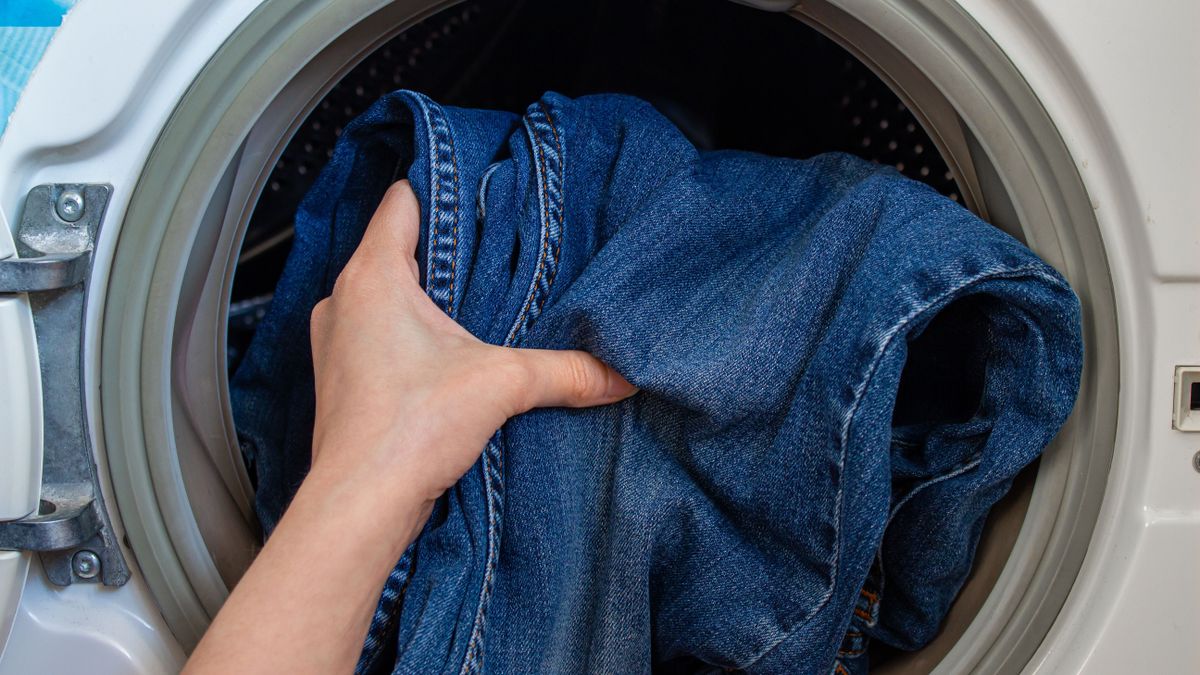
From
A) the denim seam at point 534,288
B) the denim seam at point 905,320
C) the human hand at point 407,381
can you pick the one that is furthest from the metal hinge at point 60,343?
the denim seam at point 905,320

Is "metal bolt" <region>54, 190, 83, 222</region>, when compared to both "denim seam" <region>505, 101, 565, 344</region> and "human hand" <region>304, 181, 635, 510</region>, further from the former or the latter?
"denim seam" <region>505, 101, 565, 344</region>

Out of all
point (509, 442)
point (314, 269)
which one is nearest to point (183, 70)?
point (314, 269)

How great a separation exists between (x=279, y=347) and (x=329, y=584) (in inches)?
11.2

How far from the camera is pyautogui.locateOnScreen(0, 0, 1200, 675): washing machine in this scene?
47cm

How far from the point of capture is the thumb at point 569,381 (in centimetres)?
51

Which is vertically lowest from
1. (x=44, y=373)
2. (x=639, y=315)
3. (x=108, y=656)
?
(x=108, y=656)

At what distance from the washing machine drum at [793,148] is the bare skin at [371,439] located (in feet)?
0.40

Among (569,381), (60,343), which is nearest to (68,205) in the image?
(60,343)

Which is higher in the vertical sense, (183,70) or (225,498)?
(183,70)

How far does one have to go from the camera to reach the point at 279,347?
67 centimetres

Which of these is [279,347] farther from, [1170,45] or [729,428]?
[1170,45]

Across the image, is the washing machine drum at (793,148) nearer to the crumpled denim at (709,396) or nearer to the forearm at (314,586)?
the crumpled denim at (709,396)

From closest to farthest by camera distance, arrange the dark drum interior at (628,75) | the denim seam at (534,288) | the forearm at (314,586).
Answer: the forearm at (314,586) → the denim seam at (534,288) → the dark drum interior at (628,75)

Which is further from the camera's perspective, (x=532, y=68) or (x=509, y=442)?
(x=532, y=68)
